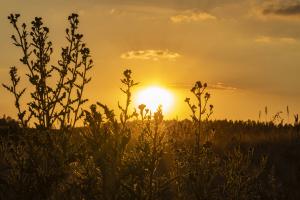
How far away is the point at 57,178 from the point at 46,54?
117 inches

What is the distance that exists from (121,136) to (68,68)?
4530mm

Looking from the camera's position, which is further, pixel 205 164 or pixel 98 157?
pixel 205 164

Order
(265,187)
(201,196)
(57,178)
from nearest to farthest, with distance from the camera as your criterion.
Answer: (57,178) → (201,196) → (265,187)

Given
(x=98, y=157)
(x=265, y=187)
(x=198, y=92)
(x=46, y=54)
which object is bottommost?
(x=265, y=187)

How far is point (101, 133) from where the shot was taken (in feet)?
14.7

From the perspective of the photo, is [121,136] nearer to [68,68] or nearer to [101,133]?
[101,133]

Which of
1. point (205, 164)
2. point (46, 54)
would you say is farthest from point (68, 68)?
point (205, 164)

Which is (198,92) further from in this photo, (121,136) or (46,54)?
(121,136)

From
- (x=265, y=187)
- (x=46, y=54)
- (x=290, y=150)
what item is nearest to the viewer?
(x=46, y=54)

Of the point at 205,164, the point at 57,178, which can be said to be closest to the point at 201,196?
the point at 205,164

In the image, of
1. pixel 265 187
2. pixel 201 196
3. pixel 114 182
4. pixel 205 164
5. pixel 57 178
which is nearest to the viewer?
pixel 114 182

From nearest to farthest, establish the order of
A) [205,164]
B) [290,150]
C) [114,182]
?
1. [114,182]
2. [205,164]
3. [290,150]

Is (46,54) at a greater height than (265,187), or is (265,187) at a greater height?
(46,54)

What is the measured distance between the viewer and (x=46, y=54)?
326 inches
